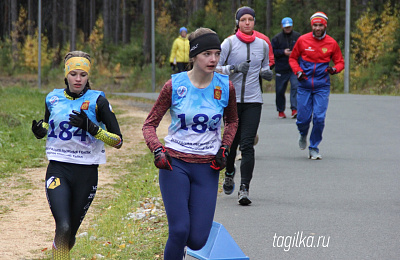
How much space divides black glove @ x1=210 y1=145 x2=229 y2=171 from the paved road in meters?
1.23

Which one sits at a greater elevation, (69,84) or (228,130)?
(69,84)

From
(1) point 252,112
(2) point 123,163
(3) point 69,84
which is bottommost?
(2) point 123,163

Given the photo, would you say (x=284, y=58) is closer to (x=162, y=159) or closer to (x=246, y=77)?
(x=246, y=77)

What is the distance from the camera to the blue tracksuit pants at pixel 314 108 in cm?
1070

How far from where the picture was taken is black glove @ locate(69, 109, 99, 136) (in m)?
5.01

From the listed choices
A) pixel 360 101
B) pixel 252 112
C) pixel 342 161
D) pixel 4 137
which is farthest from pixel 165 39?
pixel 252 112

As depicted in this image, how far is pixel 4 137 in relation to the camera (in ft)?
48.9

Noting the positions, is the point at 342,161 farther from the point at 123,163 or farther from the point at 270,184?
the point at 123,163

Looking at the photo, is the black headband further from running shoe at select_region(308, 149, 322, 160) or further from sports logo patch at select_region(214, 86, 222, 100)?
running shoe at select_region(308, 149, 322, 160)

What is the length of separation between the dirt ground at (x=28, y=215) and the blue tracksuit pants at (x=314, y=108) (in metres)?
3.15

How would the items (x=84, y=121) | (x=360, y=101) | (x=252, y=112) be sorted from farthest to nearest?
(x=360, y=101)
(x=252, y=112)
(x=84, y=121)

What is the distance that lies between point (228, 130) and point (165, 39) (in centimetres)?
4124

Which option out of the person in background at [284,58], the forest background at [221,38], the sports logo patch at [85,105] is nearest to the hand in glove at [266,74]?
the sports logo patch at [85,105]
